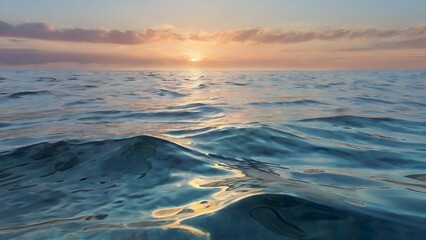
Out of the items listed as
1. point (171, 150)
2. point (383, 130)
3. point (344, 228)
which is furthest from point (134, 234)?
point (383, 130)

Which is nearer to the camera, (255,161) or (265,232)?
(265,232)

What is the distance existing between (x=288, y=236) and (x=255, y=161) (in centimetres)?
276

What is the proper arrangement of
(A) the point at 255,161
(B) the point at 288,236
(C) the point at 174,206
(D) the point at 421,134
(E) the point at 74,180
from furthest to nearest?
(D) the point at 421,134, (A) the point at 255,161, (E) the point at 74,180, (C) the point at 174,206, (B) the point at 288,236

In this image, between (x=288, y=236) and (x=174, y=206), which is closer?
(x=288, y=236)

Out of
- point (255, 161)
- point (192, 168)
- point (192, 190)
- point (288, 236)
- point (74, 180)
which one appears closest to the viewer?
point (288, 236)

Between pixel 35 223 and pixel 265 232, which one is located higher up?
pixel 265 232

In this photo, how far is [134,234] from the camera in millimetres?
2674

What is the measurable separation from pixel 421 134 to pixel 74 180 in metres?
7.74

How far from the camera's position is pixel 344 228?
2.63 metres

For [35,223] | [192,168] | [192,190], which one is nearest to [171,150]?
[192,168]

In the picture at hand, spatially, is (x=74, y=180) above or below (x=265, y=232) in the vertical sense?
below

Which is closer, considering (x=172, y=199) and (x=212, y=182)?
(x=172, y=199)

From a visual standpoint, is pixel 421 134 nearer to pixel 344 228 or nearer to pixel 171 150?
pixel 171 150

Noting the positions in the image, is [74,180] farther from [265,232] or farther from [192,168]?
[265,232]
